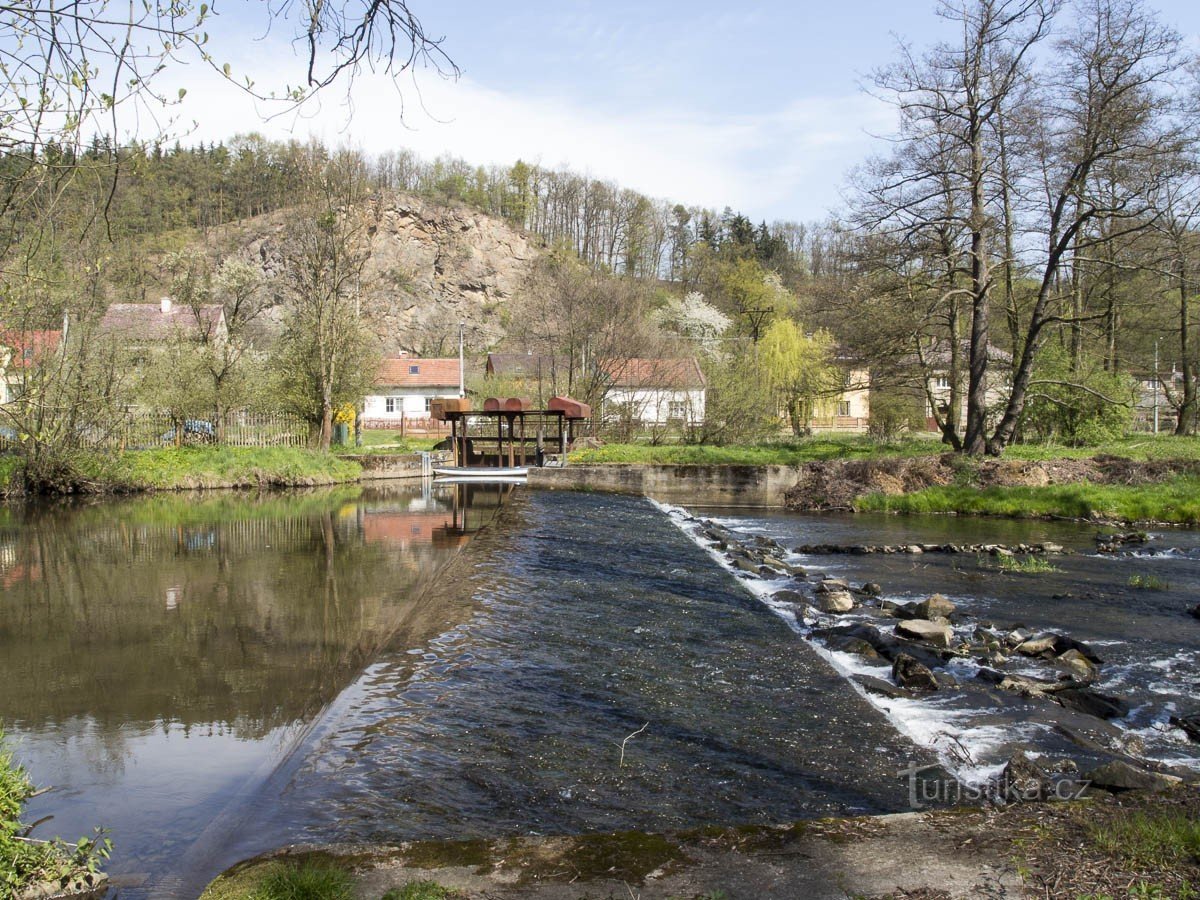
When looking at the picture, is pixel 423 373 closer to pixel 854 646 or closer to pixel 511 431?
pixel 511 431

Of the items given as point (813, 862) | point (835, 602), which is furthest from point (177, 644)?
point (835, 602)

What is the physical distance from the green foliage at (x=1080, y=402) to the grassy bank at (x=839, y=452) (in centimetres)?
66

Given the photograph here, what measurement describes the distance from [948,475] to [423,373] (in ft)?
140

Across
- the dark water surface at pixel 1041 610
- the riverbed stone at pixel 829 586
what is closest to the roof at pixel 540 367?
the dark water surface at pixel 1041 610

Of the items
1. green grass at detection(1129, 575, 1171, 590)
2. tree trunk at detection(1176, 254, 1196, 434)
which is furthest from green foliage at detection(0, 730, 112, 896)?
tree trunk at detection(1176, 254, 1196, 434)

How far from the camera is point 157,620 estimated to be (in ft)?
30.6

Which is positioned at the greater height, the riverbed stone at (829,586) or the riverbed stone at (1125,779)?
the riverbed stone at (1125,779)

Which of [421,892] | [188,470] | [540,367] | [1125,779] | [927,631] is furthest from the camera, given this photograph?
[540,367]

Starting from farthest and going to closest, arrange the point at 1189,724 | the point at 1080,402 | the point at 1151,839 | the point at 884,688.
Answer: the point at 1080,402, the point at 884,688, the point at 1189,724, the point at 1151,839

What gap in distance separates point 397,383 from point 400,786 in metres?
53.3

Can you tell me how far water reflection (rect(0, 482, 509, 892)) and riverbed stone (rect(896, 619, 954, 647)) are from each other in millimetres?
4755

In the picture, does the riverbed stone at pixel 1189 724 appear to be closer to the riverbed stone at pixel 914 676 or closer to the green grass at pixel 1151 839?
the riverbed stone at pixel 914 676

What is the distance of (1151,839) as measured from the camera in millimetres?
3334

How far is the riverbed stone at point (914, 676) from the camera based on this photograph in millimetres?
7055
